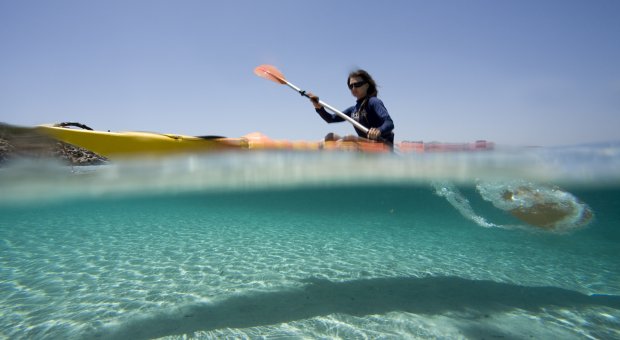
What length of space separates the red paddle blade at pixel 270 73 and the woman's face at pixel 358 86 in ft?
7.01

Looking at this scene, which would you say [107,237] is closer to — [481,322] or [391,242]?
[391,242]

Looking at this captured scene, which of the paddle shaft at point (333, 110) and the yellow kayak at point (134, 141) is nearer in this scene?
the paddle shaft at point (333, 110)

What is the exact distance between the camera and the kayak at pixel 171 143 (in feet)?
21.2

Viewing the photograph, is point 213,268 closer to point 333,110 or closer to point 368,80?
point 333,110

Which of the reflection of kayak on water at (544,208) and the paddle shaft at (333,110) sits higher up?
the paddle shaft at (333,110)

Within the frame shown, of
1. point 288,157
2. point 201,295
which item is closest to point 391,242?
point 288,157

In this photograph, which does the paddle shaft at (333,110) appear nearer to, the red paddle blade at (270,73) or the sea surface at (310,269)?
the red paddle blade at (270,73)

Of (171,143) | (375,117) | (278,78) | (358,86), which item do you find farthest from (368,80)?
(171,143)

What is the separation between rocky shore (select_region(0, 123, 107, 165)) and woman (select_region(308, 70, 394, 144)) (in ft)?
19.5

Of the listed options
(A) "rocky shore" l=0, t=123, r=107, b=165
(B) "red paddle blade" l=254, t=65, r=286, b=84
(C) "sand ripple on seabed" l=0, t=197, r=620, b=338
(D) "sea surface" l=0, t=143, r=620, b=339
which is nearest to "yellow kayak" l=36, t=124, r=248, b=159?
(A) "rocky shore" l=0, t=123, r=107, b=165

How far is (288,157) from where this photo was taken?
9.28 metres

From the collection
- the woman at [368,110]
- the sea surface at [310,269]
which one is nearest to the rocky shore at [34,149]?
the sea surface at [310,269]

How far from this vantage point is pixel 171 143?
6.97 m

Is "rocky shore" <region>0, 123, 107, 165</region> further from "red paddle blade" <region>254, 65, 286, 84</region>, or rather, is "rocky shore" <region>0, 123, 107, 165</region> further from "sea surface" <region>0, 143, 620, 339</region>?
"red paddle blade" <region>254, 65, 286, 84</region>
